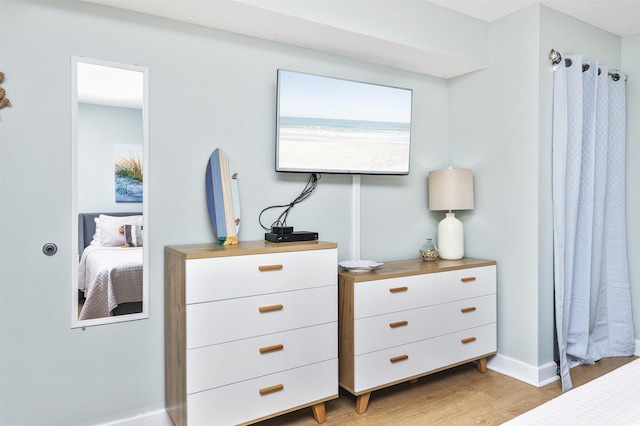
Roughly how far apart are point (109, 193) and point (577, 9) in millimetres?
3030

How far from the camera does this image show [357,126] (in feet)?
8.89

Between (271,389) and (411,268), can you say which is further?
(411,268)

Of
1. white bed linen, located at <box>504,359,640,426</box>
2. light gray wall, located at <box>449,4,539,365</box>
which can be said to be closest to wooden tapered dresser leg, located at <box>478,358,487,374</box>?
light gray wall, located at <box>449,4,539,365</box>

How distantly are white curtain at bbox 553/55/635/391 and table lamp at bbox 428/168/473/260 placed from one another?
21.6 inches

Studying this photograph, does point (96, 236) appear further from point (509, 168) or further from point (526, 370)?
point (526, 370)

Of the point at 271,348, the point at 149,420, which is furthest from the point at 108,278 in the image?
the point at 271,348

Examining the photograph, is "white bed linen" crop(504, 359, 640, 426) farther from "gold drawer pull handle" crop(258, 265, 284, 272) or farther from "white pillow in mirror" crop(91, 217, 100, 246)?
"white pillow in mirror" crop(91, 217, 100, 246)

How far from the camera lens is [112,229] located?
210 cm

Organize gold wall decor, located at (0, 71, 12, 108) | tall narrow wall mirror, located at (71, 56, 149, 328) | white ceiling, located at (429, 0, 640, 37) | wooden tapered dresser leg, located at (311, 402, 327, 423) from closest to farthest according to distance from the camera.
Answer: gold wall decor, located at (0, 71, 12, 108)
tall narrow wall mirror, located at (71, 56, 149, 328)
wooden tapered dresser leg, located at (311, 402, 327, 423)
white ceiling, located at (429, 0, 640, 37)

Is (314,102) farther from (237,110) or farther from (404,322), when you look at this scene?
(404,322)

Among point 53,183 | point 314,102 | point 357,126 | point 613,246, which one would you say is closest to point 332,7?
point 314,102

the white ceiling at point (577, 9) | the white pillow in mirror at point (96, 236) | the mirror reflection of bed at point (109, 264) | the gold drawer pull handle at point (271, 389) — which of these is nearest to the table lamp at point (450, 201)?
the white ceiling at point (577, 9)

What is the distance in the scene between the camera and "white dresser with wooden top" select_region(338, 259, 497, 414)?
2.38 metres

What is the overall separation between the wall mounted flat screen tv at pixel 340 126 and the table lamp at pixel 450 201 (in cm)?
28
